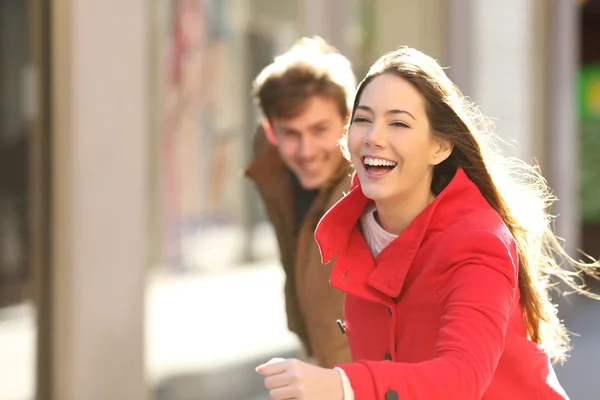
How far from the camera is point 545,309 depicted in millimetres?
2311

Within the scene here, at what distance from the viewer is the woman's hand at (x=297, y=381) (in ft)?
5.63

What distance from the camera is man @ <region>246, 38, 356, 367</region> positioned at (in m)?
3.24

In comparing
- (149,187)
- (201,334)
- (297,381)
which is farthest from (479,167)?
(201,334)

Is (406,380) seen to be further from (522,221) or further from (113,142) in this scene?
(113,142)

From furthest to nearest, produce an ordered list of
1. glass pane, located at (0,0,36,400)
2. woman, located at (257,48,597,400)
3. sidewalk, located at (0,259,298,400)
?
sidewalk, located at (0,259,298,400)
glass pane, located at (0,0,36,400)
woman, located at (257,48,597,400)

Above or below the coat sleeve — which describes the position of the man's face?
above

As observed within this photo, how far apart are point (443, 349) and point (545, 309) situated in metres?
0.51

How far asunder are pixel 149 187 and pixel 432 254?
3679 mm

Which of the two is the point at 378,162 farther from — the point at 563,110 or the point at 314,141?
the point at 563,110

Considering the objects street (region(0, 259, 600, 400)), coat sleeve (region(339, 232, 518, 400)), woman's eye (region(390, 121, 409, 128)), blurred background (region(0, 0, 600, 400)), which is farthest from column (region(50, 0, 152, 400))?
coat sleeve (region(339, 232, 518, 400))

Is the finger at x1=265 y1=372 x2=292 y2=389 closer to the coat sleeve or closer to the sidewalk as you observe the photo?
the coat sleeve

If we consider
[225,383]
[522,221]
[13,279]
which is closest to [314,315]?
[522,221]

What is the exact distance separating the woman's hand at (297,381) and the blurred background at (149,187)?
339cm

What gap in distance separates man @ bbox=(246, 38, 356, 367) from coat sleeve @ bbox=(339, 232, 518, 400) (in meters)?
1.18
